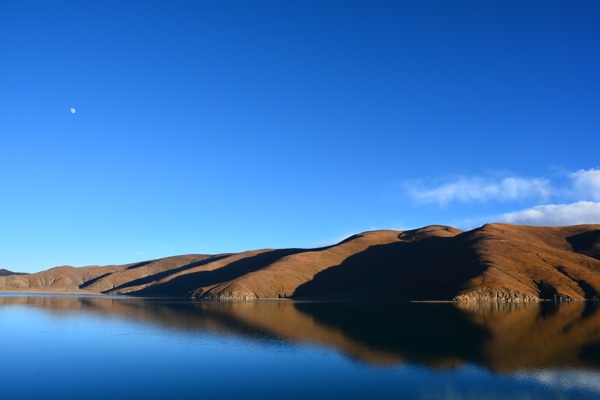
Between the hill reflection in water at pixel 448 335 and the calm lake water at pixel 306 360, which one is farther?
the hill reflection in water at pixel 448 335

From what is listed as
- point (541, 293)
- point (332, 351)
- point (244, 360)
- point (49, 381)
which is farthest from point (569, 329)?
point (541, 293)

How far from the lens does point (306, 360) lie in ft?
188

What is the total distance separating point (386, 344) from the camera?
228 ft

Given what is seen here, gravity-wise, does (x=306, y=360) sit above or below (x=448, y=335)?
above

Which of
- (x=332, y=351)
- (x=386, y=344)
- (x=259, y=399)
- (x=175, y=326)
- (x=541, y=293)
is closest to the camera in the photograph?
(x=259, y=399)

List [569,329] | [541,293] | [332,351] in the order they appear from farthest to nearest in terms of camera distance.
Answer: [541,293] → [569,329] → [332,351]

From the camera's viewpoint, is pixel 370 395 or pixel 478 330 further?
pixel 478 330

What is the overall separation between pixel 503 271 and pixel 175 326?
127 meters

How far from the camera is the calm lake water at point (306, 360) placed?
42.2 m

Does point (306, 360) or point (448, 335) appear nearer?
point (306, 360)

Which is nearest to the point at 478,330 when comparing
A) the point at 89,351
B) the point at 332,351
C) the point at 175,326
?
the point at 332,351

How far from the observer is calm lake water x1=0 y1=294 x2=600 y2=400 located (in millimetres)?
42188

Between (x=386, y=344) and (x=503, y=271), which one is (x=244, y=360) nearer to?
(x=386, y=344)

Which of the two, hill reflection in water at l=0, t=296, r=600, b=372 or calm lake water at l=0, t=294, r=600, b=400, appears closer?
calm lake water at l=0, t=294, r=600, b=400
